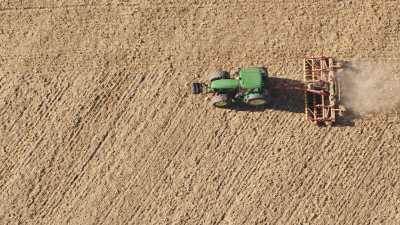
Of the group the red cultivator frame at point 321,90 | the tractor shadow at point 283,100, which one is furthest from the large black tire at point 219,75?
the red cultivator frame at point 321,90

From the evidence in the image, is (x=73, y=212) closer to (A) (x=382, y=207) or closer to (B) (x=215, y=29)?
(B) (x=215, y=29)

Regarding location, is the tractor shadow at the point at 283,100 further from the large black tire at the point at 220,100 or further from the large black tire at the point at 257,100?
the large black tire at the point at 220,100

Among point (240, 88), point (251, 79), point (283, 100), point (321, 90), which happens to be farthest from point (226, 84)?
point (321, 90)

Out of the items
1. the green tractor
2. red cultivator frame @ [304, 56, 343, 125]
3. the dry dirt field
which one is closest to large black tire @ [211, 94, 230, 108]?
the green tractor

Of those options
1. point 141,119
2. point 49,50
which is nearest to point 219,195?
point 141,119

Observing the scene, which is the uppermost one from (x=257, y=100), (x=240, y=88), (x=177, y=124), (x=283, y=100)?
(x=240, y=88)

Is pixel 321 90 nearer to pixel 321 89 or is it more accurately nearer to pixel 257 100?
pixel 321 89
